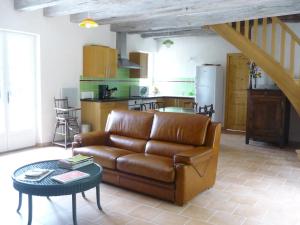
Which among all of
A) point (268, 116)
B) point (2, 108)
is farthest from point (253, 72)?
point (2, 108)

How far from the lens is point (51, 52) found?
597 cm

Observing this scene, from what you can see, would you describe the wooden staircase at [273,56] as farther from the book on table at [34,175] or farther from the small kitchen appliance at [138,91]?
the book on table at [34,175]

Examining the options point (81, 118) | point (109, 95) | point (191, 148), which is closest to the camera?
point (191, 148)

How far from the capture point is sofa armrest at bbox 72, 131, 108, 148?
4.09 meters

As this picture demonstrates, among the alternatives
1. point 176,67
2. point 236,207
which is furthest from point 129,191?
point 176,67

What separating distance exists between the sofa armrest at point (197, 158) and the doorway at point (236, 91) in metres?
4.88

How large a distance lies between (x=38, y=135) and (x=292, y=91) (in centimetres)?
491

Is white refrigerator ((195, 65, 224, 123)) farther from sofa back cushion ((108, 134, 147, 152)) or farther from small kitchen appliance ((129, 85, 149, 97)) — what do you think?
sofa back cushion ((108, 134, 147, 152))

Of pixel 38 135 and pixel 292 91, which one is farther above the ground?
pixel 292 91

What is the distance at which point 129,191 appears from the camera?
3641 mm

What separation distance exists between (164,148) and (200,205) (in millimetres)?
833

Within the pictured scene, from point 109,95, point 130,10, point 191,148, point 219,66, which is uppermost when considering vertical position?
point 130,10

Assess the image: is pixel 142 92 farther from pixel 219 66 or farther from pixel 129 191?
pixel 129 191

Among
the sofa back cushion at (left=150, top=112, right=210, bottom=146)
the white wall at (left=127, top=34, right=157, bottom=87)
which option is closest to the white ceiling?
the sofa back cushion at (left=150, top=112, right=210, bottom=146)
